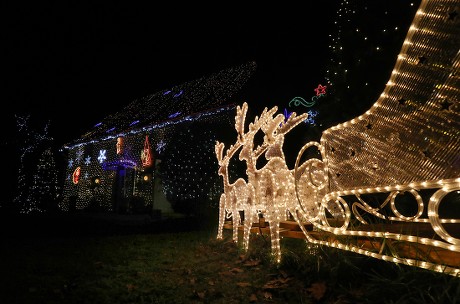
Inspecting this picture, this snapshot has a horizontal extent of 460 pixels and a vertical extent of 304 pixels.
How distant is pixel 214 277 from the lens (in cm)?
488

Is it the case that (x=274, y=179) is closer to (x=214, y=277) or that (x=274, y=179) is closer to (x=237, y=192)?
(x=237, y=192)

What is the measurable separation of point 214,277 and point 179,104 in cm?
1642

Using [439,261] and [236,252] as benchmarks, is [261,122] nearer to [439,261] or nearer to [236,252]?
[236,252]

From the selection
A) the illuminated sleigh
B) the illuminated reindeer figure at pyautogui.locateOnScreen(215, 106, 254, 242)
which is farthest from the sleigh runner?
the illuminated reindeer figure at pyautogui.locateOnScreen(215, 106, 254, 242)

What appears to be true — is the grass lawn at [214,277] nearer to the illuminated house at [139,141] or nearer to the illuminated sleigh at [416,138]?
the illuminated sleigh at [416,138]

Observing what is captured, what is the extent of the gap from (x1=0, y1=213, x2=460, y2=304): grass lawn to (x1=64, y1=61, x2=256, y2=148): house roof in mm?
11229

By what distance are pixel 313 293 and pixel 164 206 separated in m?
17.5

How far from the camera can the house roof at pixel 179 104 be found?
1780cm

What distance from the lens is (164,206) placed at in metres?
20.4

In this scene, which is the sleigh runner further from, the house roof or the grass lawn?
the house roof

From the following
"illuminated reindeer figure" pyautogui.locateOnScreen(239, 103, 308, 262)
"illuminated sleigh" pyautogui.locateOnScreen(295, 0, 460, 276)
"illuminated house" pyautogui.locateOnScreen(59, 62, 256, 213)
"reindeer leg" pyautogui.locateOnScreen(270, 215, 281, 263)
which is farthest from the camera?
"illuminated house" pyautogui.locateOnScreen(59, 62, 256, 213)

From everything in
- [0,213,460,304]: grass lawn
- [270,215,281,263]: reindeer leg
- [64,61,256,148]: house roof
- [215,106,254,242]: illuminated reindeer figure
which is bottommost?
[0,213,460,304]: grass lawn

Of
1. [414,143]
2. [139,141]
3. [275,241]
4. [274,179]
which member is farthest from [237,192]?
[139,141]

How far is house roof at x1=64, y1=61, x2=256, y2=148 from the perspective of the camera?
17797 millimetres
